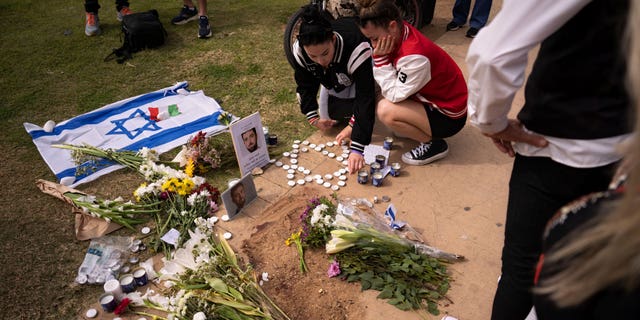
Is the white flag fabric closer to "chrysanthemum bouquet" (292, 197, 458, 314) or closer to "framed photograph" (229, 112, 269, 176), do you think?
"framed photograph" (229, 112, 269, 176)

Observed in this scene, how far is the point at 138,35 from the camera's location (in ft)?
15.3

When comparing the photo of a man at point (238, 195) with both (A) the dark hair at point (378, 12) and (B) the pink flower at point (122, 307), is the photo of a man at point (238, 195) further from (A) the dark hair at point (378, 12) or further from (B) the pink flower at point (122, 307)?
(A) the dark hair at point (378, 12)

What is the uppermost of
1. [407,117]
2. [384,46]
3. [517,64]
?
[517,64]

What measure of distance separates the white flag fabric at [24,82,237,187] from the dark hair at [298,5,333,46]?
117 cm

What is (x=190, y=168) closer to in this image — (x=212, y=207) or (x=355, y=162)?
(x=212, y=207)

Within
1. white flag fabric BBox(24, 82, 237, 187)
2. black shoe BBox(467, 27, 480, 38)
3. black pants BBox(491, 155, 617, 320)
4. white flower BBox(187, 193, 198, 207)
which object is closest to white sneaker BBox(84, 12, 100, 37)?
white flag fabric BBox(24, 82, 237, 187)

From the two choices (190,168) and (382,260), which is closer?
(382,260)

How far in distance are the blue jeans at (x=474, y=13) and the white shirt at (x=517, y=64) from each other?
363cm

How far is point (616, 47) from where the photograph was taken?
1109 mm

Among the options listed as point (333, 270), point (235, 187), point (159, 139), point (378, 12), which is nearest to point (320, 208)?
point (333, 270)

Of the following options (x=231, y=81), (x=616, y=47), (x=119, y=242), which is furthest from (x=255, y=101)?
(x=616, y=47)

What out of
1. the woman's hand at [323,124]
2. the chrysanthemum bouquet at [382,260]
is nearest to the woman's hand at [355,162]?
the woman's hand at [323,124]

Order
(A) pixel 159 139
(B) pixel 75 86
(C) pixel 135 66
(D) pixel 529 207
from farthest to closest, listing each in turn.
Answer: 1. (C) pixel 135 66
2. (B) pixel 75 86
3. (A) pixel 159 139
4. (D) pixel 529 207

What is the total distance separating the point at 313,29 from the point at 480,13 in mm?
2694
